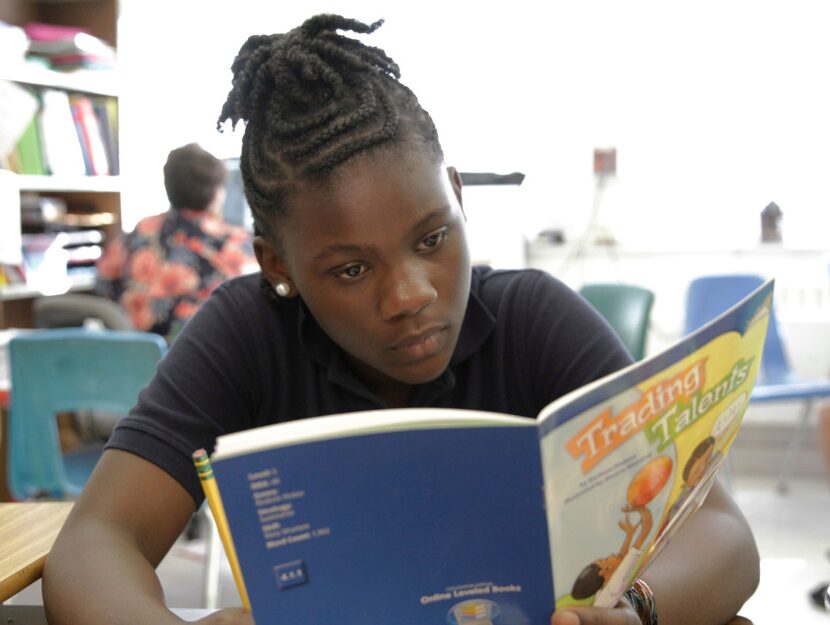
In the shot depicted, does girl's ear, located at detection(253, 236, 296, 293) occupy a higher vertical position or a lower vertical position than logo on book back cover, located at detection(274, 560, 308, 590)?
higher

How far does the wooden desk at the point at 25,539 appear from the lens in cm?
86

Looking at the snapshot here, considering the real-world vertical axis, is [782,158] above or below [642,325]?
above

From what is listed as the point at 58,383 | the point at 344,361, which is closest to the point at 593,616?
the point at 344,361

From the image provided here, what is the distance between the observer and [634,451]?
0.65 m

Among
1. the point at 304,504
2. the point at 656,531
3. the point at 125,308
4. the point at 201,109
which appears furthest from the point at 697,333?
the point at 201,109

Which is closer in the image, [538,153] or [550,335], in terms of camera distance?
[550,335]

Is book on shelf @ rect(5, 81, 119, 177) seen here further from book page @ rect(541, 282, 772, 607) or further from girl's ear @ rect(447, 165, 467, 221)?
book page @ rect(541, 282, 772, 607)

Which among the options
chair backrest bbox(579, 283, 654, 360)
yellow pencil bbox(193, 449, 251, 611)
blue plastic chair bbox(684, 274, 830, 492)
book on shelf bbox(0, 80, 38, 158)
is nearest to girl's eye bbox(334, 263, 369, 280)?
yellow pencil bbox(193, 449, 251, 611)

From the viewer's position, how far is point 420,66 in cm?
414

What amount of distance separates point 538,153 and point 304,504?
383cm

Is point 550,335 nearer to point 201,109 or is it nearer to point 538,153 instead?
point 538,153

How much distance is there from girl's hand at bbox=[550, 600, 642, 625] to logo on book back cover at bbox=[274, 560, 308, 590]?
17 cm

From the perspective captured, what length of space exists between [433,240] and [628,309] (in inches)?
75.2

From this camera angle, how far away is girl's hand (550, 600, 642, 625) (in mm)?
636
